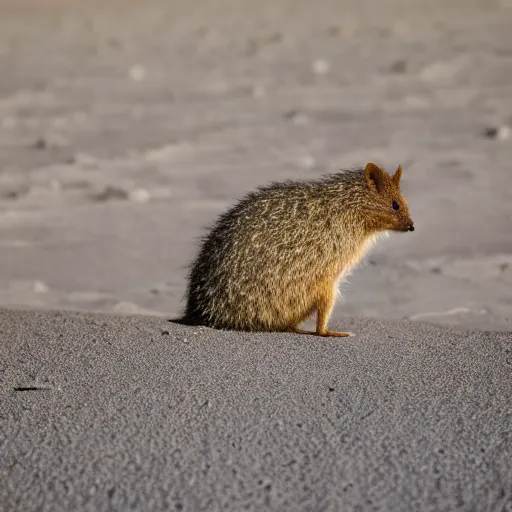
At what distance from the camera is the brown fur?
14.6 feet

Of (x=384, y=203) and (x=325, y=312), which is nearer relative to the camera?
A: (x=325, y=312)

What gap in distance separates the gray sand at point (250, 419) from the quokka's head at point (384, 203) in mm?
582

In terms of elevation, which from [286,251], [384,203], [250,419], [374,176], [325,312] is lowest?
[250,419]

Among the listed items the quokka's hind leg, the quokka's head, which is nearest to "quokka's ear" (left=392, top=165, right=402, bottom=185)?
the quokka's head

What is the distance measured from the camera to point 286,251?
175 inches

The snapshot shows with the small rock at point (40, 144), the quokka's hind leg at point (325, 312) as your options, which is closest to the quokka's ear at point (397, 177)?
the quokka's hind leg at point (325, 312)

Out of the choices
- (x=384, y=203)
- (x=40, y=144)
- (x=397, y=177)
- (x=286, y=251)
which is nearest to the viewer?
(x=286, y=251)

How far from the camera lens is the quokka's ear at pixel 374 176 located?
469 centimetres

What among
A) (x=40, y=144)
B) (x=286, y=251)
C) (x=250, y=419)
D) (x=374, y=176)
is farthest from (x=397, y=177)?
(x=40, y=144)

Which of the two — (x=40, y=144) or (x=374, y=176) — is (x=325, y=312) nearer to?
(x=374, y=176)

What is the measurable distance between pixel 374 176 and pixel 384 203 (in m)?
0.16

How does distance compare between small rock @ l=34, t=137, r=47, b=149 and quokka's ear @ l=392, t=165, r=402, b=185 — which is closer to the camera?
quokka's ear @ l=392, t=165, r=402, b=185

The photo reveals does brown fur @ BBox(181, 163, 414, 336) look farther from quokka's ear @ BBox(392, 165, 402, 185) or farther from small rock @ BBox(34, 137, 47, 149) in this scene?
small rock @ BBox(34, 137, 47, 149)

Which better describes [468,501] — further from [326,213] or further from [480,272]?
[480,272]
